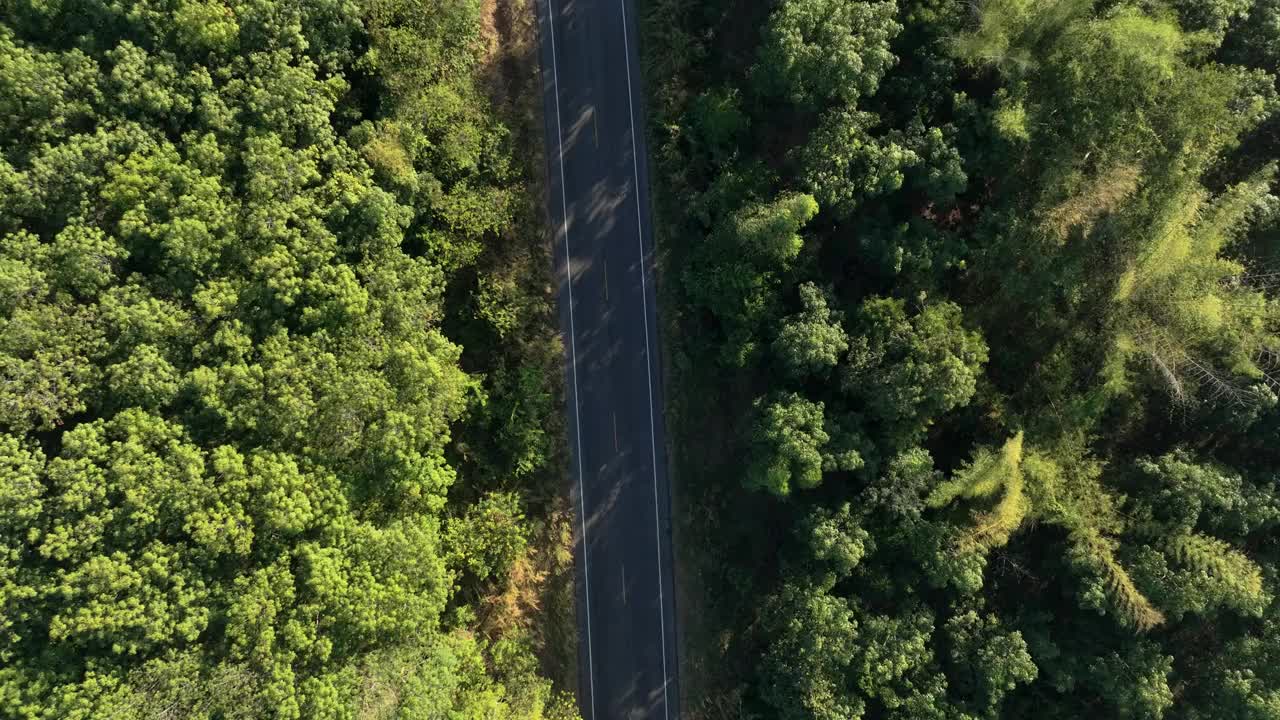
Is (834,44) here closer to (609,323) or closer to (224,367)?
(609,323)

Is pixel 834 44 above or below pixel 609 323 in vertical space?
above

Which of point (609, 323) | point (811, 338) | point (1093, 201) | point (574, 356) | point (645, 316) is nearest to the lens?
point (1093, 201)

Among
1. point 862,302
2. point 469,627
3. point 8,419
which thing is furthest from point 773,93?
point 8,419

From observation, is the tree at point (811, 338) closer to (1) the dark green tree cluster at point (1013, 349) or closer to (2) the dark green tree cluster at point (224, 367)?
(1) the dark green tree cluster at point (1013, 349)

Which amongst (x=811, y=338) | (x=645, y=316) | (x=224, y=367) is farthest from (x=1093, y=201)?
(x=224, y=367)

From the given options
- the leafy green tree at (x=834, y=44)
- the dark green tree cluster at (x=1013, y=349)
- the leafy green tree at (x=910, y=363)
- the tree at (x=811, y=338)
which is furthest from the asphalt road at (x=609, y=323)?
the leafy green tree at (x=910, y=363)

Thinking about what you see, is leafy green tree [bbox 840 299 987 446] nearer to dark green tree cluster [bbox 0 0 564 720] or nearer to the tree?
the tree

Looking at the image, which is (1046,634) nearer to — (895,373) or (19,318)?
(895,373)
